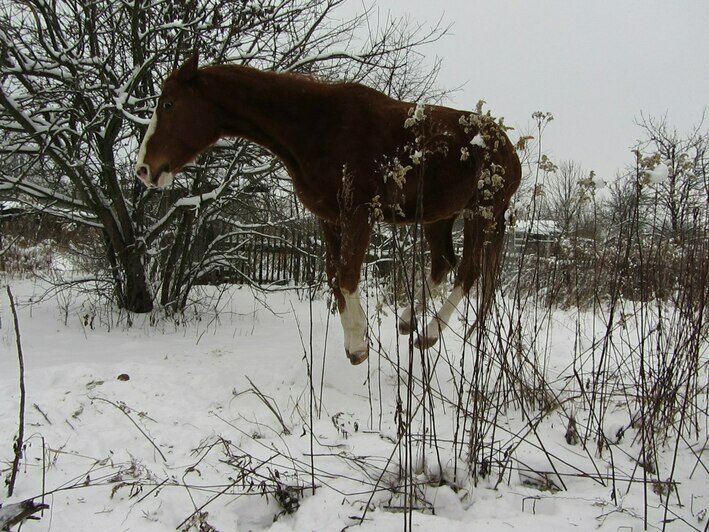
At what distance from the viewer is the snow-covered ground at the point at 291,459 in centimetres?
142

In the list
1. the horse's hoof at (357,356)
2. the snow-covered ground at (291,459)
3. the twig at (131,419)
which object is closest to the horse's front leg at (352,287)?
the horse's hoof at (357,356)

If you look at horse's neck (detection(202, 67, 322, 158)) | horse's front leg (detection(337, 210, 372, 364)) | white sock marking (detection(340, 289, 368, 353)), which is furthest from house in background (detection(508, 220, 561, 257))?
horse's neck (detection(202, 67, 322, 158))

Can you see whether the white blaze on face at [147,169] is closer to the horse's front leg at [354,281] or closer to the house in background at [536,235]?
the horse's front leg at [354,281]

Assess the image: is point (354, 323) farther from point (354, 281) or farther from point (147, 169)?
point (147, 169)

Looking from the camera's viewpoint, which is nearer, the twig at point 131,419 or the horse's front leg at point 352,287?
the twig at point 131,419

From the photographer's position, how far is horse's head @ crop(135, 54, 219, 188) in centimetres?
267

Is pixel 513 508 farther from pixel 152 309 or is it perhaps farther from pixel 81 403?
pixel 152 309

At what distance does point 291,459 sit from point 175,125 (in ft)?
6.69

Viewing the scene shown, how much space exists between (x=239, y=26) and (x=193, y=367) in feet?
11.5

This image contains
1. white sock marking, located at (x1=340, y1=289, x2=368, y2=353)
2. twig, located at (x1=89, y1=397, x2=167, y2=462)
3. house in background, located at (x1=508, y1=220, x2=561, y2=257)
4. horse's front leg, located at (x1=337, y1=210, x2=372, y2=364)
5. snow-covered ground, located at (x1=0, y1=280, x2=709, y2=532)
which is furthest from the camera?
white sock marking, located at (x1=340, y1=289, x2=368, y2=353)

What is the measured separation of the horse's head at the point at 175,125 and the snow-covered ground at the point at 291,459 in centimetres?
126

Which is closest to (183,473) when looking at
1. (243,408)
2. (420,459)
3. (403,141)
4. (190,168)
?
(243,408)

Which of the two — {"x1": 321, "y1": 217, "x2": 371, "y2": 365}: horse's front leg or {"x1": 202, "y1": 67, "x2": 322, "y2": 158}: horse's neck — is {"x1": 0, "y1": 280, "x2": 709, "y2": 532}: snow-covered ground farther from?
{"x1": 202, "y1": 67, "x2": 322, "y2": 158}: horse's neck

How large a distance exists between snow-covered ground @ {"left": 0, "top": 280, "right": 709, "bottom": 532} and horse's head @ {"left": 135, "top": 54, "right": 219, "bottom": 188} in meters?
1.26
